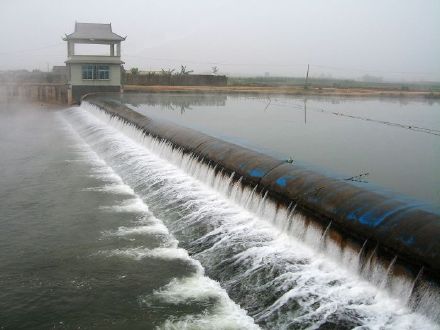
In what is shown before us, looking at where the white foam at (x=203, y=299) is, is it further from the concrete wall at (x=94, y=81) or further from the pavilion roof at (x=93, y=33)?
the pavilion roof at (x=93, y=33)

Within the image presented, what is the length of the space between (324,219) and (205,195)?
11.1ft

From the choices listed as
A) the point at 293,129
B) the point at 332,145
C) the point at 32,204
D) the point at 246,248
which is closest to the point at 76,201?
the point at 32,204

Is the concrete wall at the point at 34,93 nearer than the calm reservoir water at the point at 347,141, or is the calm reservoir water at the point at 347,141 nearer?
the calm reservoir water at the point at 347,141

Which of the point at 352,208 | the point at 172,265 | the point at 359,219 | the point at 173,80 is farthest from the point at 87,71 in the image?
the point at 359,219

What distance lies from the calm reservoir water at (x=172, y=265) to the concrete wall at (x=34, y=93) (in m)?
23.5

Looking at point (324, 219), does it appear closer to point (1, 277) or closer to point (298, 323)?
point (298, 323)

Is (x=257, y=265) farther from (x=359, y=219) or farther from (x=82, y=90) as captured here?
(x=82, y=90)

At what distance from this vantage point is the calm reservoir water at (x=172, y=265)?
5180 mm

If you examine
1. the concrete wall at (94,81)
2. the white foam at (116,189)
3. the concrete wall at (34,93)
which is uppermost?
the concrete wall at (94,81)

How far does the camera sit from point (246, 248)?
6.75 m

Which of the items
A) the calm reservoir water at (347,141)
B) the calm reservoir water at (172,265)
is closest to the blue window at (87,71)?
the calm reservoir water at (347,141)

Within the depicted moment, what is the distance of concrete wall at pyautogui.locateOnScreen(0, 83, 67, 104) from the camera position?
33.3 meters

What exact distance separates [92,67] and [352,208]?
2834 centimetres

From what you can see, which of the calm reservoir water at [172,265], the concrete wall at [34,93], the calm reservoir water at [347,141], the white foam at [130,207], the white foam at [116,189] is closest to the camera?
the calm reservoir water at [172,265]
